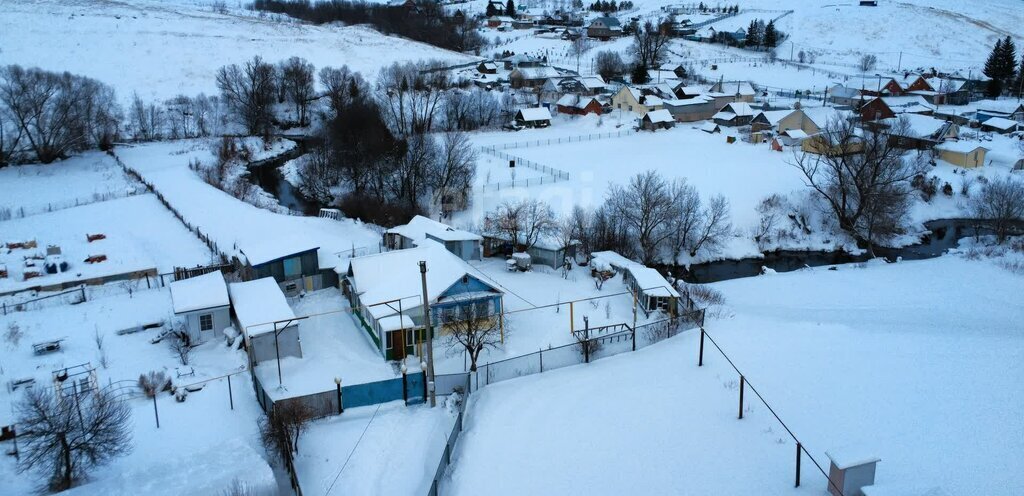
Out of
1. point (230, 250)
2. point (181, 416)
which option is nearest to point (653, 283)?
point (181, 416)

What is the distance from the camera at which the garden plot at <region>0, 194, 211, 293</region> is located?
1981cm

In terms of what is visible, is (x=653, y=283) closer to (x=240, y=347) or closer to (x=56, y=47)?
(x=240, y=347)

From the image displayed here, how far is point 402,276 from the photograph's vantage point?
1639cm

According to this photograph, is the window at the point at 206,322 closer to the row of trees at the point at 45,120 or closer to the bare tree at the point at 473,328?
the bare tree at the point at 473,328

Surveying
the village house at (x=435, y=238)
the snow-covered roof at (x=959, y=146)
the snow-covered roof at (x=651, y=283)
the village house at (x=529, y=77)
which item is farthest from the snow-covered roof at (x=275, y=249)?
the village house at (x=529, y=77)

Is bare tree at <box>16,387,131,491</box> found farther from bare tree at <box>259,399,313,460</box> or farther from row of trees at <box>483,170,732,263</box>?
row of trees at <box>483,170,732,263</box>

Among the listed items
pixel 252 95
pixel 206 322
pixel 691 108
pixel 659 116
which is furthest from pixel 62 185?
A: pixel 691 108

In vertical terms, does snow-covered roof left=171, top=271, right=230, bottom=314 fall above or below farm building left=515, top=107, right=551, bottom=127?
below

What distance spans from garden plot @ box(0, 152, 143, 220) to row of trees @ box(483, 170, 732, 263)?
1637 centimetres

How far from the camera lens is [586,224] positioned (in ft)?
77.2

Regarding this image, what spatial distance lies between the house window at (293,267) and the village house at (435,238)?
3257 millimetres

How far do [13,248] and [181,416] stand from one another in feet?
44.7

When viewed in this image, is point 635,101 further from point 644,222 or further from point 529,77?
point 644,222

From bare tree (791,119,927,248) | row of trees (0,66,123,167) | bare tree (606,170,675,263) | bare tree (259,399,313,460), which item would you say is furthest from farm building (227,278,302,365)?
row of trees (0,66,123,167)
